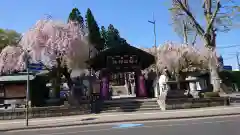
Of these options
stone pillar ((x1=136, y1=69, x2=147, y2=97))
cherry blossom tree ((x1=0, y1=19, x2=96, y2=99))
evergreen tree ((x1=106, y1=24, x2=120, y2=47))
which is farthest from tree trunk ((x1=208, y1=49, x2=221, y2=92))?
evergreen tree ((x1=106, y1=24, x2=120, y2=47))

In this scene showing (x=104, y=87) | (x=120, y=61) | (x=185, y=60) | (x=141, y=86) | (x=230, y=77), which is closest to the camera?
(x=104, y=87)

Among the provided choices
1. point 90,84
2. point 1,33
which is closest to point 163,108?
point 90,84

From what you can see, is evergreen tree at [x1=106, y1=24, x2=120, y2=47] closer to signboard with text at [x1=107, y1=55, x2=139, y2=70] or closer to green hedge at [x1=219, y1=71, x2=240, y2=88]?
green hedge at [x1=219, y1=71, x2=240, y2=88]

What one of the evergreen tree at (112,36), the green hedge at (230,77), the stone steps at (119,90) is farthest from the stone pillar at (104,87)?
the evergreen tree at (112,36)

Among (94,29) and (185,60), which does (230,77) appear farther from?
(94,29)

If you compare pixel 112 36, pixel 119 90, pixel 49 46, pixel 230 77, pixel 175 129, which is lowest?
pixel 175 129

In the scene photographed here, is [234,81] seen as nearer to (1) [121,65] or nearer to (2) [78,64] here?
(1) [121,65]

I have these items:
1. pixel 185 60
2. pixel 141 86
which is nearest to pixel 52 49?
pixel 141 86

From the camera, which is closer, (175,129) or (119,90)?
(175,129)

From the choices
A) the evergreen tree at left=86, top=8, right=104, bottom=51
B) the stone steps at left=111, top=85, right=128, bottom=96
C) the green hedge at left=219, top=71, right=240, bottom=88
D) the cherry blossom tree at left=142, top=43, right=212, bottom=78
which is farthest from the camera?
the evergreen tree at left=86, top=8, right=104, bottom=51

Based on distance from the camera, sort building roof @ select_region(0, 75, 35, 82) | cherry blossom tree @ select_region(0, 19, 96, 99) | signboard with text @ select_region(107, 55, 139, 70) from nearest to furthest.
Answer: cherry blossom tree @ select_region(0, 19, 96, 99) < building roof @ select_region(0, 75, 35, 82) < signboard with text @ select_region(107, 55, 139, 70)

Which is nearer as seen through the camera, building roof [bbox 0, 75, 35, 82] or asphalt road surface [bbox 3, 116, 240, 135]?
asphalt road surface [bbox 3, 116, 240, 135]

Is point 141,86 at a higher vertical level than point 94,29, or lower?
lower

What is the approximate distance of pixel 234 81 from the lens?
49938 millimetres
